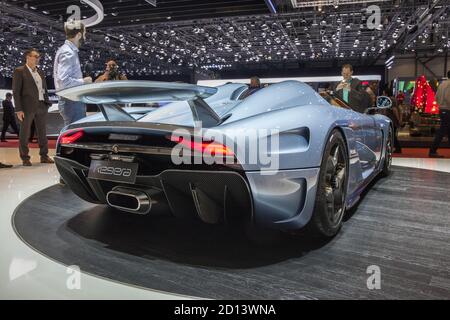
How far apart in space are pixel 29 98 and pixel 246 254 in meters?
4.24

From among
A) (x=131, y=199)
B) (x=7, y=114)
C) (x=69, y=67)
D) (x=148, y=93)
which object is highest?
(x=69, y=67)

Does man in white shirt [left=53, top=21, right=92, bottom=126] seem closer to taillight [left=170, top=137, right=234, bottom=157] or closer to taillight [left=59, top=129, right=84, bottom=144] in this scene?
taillight [left=59, top=129, right=84, bottom=144]

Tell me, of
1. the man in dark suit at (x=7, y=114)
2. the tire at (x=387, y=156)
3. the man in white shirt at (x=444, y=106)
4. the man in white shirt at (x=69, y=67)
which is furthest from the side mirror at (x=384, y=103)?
the man in dark suit at (x=7, y=114)

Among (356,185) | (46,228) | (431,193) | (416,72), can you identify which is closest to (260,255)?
(356,185)

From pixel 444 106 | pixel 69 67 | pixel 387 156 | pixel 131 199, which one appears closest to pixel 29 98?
pixel 69 67

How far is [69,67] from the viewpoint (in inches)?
132

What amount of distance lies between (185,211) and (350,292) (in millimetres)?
816

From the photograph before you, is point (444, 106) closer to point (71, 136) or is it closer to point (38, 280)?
point (71, 136)

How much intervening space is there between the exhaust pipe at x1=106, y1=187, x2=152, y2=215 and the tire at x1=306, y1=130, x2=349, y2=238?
0.84 metres

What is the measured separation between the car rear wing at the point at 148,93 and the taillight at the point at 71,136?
176mm

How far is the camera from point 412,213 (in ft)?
9.14

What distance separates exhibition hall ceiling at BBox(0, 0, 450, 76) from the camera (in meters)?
11.5

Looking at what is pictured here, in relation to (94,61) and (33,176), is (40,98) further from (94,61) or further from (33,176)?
(94,61)
